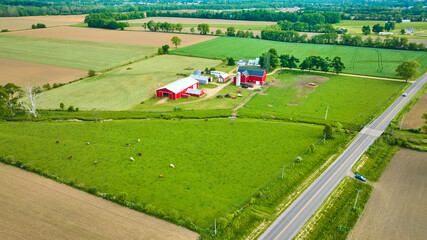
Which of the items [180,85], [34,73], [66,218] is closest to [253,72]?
[180,85]

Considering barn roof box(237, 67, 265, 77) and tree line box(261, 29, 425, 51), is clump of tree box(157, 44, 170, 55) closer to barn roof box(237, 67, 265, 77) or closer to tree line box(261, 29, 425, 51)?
barn roof box(237, 67, 265, 77)

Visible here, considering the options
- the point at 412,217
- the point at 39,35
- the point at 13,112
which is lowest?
the point at 412,217

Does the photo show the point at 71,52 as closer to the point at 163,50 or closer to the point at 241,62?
the point at 163,50

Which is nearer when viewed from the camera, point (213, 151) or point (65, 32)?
point (213, 151)

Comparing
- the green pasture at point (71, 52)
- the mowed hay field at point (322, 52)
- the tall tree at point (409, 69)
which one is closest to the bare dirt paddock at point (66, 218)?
the green pasture at point (71, 52)

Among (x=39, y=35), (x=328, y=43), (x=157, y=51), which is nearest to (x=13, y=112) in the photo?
(x=157, y=51)

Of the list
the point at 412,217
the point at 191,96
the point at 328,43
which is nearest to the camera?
the point at 412,217

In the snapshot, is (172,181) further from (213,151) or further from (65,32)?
(65,32)

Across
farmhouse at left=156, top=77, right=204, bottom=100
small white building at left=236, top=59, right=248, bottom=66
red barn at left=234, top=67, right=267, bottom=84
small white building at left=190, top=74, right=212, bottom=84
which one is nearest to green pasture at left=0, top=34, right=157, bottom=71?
small white building at left=190, top=74, right=212, bottom=84
